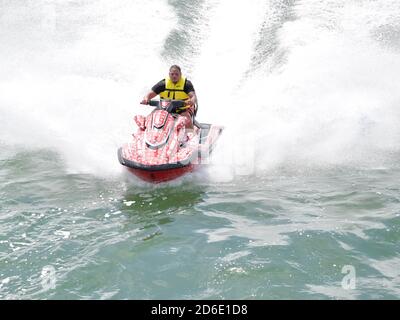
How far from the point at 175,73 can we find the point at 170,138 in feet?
4.90

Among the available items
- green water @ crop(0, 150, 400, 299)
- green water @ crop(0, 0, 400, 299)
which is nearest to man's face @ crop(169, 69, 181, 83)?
green water @ crop(0, 0, 400, 299)

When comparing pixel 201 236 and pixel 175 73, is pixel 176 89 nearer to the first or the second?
pixel 175 73

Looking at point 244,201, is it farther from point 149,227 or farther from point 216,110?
point 216,110

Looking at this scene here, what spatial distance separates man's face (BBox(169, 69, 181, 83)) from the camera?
10.2 meters

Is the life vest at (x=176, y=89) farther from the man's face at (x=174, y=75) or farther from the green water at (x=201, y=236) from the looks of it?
the green water at (x=201, y=236)

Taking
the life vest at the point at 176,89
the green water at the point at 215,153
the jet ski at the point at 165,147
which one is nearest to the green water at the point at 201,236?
the green water at the point at 215,153

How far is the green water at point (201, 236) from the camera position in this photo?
571 cm

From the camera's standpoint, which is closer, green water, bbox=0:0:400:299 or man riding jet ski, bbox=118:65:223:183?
green water, bbox=0:0:400:299

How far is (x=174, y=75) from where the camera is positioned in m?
10.2

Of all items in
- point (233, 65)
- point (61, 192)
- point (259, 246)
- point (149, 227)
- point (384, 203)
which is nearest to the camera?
point (259, 246)

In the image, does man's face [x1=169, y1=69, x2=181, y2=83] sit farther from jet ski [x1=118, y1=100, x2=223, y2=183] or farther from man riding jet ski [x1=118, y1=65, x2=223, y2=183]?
jet ski [x1=118, y1=100, x2=223, y2=183]

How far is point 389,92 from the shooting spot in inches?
496
